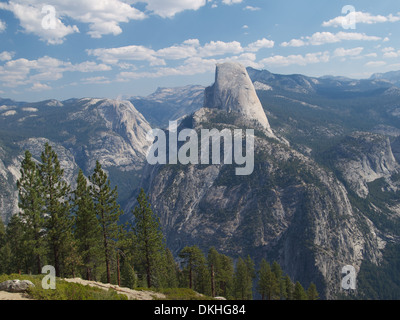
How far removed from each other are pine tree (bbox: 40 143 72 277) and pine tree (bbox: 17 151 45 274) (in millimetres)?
775

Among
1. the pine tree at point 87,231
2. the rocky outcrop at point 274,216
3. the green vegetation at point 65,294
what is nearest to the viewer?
the green vegetation at point 65,294

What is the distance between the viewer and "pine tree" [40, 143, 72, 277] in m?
37.2

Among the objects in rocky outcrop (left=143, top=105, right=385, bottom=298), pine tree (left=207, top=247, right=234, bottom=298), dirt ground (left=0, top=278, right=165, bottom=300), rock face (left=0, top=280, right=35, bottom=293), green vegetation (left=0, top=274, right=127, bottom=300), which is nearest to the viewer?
dirt ground (left=0, top=278, right=165, bottom=300)

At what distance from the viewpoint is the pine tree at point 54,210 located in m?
37.2

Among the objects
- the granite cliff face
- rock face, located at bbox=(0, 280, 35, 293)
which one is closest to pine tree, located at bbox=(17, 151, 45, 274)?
rock face, located at bbox=(0, 280, 35, 293)

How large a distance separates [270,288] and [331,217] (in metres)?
98.9

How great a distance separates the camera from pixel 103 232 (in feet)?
132

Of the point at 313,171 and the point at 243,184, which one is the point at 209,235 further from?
the point at 313,171

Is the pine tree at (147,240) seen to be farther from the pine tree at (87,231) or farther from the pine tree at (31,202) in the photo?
the pine tree at (31,202)

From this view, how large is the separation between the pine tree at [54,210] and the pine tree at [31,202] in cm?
78

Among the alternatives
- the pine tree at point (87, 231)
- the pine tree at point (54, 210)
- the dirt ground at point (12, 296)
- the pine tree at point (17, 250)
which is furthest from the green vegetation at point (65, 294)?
the pine tree at point (17, 250)

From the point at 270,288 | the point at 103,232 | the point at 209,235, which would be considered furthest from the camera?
the point at 209,235

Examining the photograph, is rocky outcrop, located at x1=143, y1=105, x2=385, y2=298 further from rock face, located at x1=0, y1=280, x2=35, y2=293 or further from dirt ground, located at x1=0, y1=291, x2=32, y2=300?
dirt ground, located at x1=0, y1=291, x2=32, y2=300
